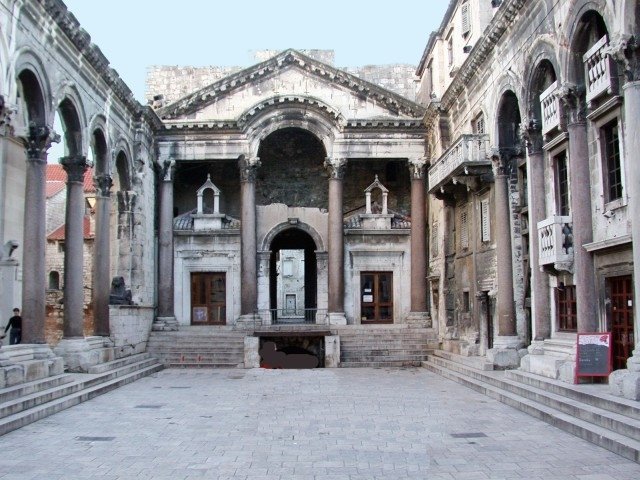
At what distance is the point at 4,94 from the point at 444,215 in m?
15.1

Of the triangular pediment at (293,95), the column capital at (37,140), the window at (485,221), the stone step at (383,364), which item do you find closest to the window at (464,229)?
the window at (485,221)

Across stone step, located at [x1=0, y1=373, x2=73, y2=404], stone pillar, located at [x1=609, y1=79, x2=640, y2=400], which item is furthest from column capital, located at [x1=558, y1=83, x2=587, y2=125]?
stone step, located at [x1=0, y1=373, x2=73, y2=404]

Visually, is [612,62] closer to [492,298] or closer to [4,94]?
[492,298]

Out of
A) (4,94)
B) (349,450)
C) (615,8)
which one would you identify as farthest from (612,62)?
(4,94)

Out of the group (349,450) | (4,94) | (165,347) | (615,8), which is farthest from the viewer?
(165,347)

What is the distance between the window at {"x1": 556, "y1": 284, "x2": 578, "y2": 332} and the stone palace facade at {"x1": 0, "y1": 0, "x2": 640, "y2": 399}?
0.15 feet

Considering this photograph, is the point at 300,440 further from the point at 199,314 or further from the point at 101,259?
the point at 199,314

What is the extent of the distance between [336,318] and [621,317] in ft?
47.4

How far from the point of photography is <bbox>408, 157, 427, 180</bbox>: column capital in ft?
91.1

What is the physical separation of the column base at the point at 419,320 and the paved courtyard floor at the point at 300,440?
9434mm

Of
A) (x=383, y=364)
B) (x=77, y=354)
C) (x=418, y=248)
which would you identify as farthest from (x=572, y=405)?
(x=418, y=248)

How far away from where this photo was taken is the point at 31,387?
14297 mm

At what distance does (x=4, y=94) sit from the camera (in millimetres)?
14492

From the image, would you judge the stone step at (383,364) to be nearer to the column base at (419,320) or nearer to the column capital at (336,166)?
the column base at (419,320)
